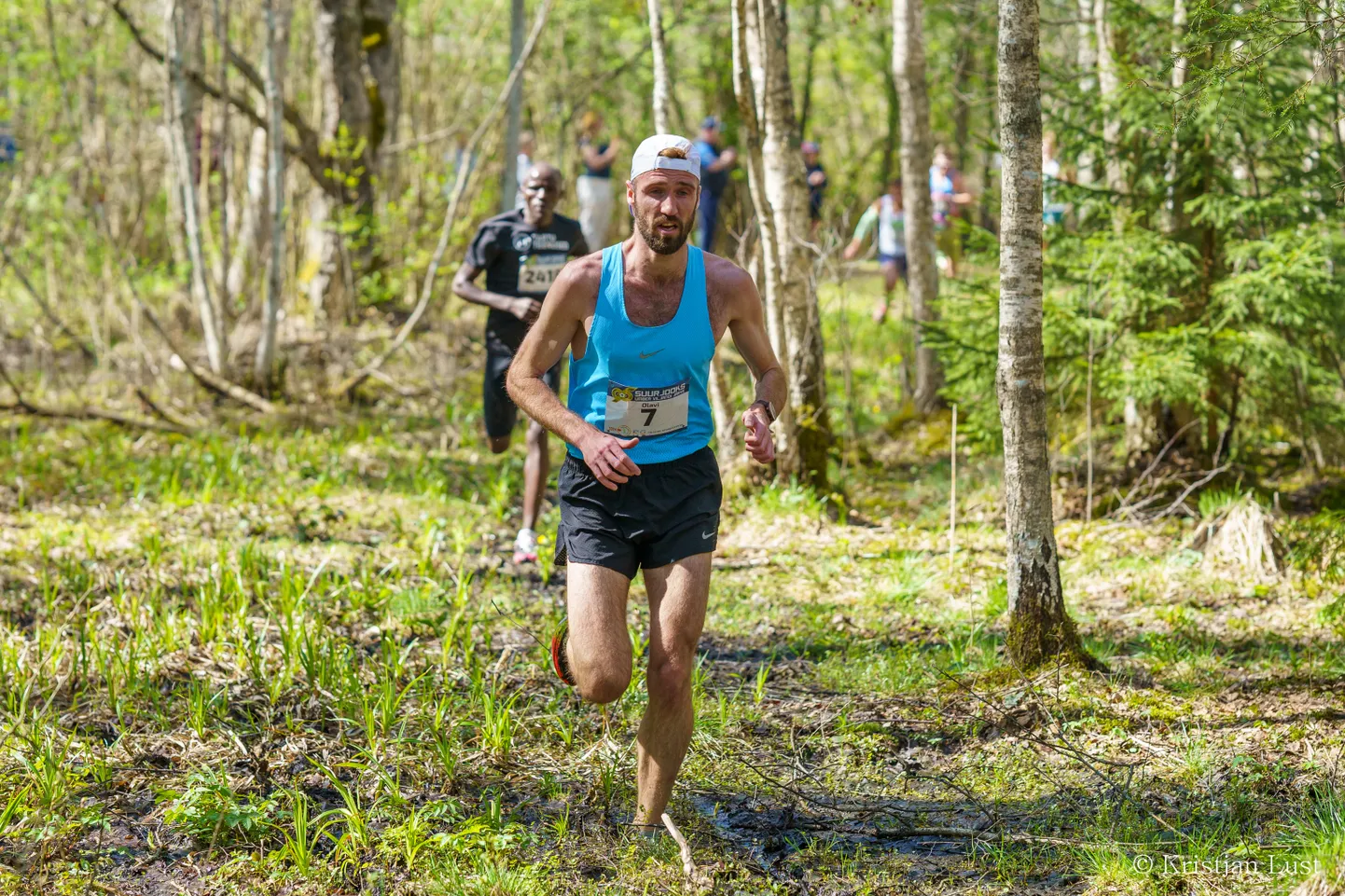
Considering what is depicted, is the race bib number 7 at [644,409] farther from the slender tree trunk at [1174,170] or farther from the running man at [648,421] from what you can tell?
the slender tree trunk at [1174,170]

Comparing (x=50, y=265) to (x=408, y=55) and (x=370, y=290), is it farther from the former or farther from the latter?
(x=408, y=55)

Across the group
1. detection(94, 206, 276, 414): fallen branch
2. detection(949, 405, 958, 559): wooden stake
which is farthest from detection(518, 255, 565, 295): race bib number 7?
detection(94, 206, 276, 414): fallen branch

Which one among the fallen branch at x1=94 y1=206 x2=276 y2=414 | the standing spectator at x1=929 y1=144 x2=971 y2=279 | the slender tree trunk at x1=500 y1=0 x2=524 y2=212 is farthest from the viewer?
the standing spectator at x1=929 y1=144 x2=971 y2=279

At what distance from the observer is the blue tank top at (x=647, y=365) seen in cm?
373

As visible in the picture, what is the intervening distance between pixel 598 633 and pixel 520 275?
3.95 meters

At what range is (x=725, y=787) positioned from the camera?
429cm

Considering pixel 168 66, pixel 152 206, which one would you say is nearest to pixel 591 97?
pixel 152 206

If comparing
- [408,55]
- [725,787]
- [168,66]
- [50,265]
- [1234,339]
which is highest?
[408,55]

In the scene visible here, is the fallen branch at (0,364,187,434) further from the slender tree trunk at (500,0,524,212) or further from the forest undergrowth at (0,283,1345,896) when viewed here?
the slender tree trunk at (500,0,524,212)

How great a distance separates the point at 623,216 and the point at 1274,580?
13.9 metres

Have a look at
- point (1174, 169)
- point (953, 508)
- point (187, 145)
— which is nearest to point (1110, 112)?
point (1174, 169)

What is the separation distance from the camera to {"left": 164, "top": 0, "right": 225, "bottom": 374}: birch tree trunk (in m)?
9.67

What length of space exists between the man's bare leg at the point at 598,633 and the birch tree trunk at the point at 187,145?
7.71 metres

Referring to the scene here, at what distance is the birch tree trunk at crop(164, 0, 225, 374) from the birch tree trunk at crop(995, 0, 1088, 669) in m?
7.35
